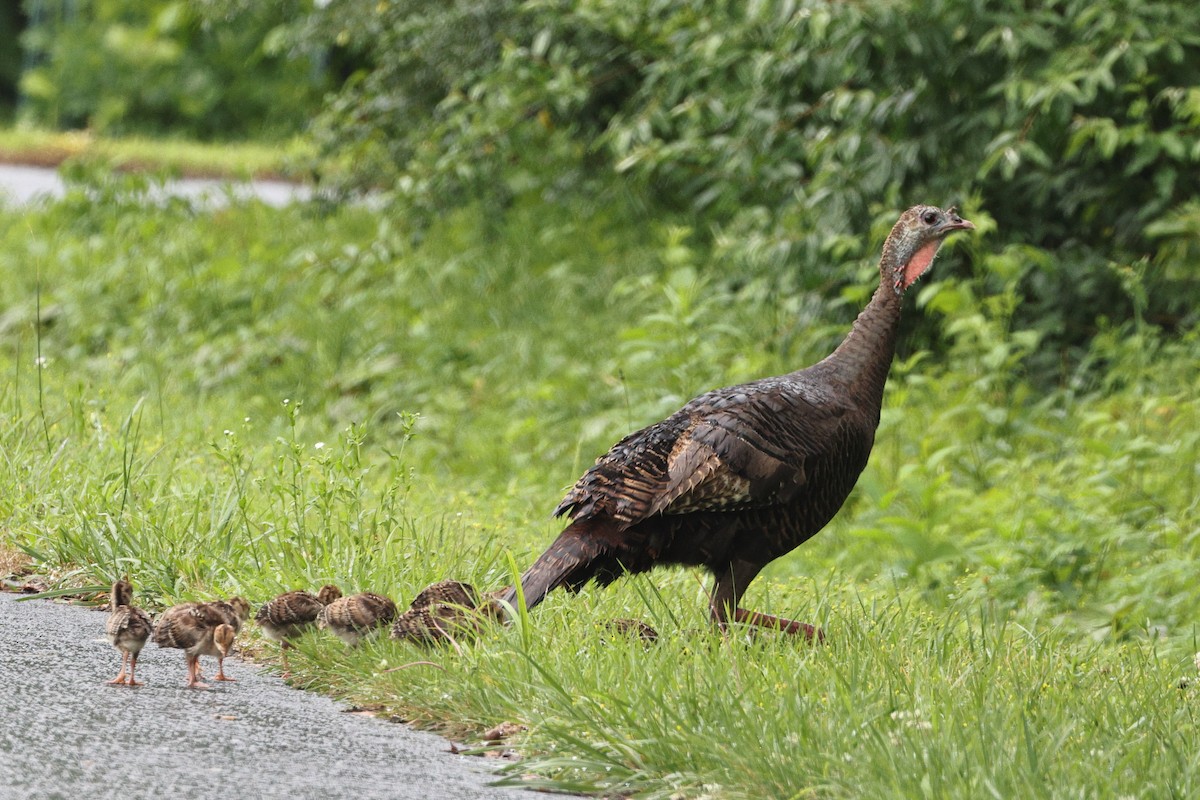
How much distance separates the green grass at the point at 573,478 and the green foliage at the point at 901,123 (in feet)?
1.40

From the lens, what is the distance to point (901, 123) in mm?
9422

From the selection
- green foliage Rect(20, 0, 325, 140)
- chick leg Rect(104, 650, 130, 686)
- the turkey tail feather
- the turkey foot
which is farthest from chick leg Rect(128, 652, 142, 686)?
green foliage Rect(20, 0, 325, 140)

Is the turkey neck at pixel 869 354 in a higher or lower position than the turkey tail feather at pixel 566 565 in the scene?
higher

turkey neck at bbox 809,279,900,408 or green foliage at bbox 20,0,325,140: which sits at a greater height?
turkey neck at bbox 809,279,900,408

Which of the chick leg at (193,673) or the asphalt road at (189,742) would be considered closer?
the asphalt road at (189,742)

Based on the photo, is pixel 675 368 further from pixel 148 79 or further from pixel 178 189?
pixel 148 79

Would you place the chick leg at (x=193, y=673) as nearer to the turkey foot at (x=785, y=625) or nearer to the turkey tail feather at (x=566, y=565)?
the turkey tail feather at (x=566, y=565)

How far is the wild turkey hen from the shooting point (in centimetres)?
498

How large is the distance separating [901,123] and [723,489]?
5.01 metres

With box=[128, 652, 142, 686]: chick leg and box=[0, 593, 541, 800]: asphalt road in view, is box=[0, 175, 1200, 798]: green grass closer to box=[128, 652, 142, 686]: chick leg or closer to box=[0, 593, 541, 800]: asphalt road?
box=[0, 593, 541, 800]: asphalt road

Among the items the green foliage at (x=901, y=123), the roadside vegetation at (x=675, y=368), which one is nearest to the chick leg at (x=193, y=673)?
the roadside vegetation at (x=675, y=368)

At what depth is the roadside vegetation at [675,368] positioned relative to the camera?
13.6 ft

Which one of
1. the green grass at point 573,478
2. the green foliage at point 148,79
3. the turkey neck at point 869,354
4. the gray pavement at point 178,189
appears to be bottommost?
the green foliage at point 148,79

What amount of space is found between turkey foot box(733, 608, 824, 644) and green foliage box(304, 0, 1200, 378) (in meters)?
4.04
